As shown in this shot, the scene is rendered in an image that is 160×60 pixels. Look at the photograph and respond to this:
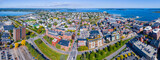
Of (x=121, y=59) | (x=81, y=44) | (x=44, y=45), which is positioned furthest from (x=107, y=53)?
(x=44, y=45)

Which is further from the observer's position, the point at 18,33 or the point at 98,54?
the point at 18,33

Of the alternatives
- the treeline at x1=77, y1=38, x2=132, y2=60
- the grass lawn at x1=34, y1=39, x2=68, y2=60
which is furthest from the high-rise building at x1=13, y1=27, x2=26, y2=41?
the treeline at x1=77, y1=38, x2=132, y2=60

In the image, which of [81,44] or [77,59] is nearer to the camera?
[77,59]

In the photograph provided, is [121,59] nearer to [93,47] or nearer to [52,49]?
[93,47]

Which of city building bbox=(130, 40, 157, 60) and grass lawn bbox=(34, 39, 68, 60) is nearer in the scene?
city building bbox=(130, 40, 157, 60)

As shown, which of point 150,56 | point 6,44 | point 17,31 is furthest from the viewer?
point 17,31

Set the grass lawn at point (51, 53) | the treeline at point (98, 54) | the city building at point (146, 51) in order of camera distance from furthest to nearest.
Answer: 1. the grass lawn at point (51, 53)
2. the treeline at point (98, 54)
3. the city building at point (146, 51)

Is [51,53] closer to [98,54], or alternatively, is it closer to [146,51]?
[98,54]

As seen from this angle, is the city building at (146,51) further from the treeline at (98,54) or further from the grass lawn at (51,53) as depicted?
the grass lawn at (51,53)

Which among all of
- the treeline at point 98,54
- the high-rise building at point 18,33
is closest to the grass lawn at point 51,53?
the treeline at point 98,54

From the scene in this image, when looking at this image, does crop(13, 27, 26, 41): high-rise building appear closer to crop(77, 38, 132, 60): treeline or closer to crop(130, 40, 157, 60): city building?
crop(77, 38, 132, 60): treeline

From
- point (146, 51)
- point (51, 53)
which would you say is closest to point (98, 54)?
point (146, 51)
